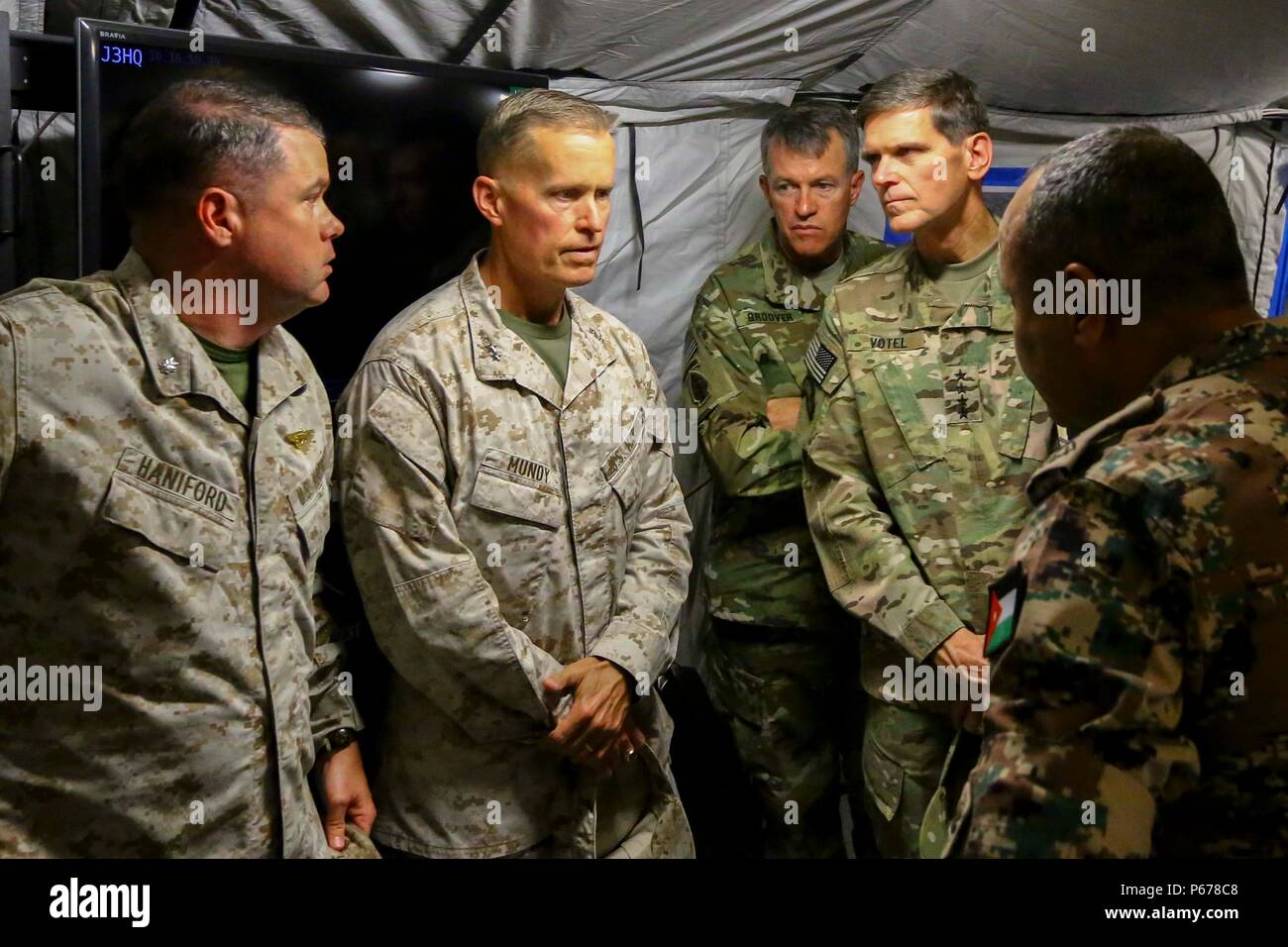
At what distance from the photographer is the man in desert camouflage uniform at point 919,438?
6.64 ft

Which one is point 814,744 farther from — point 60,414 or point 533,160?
point 60,414

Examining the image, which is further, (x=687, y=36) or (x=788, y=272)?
(x=788, y=272)

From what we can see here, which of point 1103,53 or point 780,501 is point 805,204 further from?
point 1103,53

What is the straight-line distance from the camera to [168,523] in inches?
52.8

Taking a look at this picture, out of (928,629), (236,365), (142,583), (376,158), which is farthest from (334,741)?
(376,158)

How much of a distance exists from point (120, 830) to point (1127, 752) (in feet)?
3.68

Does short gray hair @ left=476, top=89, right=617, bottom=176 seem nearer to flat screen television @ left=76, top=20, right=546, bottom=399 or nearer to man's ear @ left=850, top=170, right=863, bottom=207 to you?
flat screen television @ left=76, top=20, right=546, bottom=399

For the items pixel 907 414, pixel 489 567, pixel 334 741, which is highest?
pixel 907 414

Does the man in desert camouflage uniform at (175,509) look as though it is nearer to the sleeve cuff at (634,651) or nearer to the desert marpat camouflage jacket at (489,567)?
the desert marpat camouflage jacket at (489,567)

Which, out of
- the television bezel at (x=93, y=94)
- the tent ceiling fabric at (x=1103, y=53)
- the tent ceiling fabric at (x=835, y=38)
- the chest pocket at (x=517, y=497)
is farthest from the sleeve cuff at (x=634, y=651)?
the tent ceiling fabric at (x=1103, y=53)

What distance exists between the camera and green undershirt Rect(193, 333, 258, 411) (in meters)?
1.47

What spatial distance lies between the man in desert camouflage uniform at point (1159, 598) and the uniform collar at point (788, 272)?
1.46 metres

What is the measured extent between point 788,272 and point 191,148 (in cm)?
147

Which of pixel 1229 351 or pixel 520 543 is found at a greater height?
pixel 1229 351
